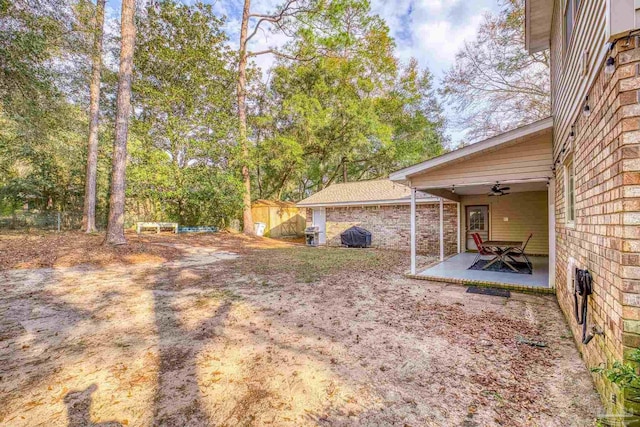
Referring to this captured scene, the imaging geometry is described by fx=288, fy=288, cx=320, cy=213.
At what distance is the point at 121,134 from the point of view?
9.48 metres

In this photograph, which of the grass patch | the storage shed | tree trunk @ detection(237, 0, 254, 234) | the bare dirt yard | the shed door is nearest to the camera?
the bare dirt yard

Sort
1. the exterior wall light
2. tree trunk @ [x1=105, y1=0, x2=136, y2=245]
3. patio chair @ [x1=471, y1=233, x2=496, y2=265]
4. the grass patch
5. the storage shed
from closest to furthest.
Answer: the exterior wall light
the grass patch
patio chair @ [x1=471, y1=233, x2=496, y2=265]
tree trunk @ [x1=105, y1=0, x2=136, y2=245]
the storage shed

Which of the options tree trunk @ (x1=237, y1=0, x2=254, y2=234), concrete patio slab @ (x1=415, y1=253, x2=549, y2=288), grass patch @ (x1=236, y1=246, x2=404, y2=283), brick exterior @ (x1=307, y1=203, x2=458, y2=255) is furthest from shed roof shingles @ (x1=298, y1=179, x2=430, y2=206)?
concrete patio slab @ (x1=415, y1=253, x2=549, y2=288)

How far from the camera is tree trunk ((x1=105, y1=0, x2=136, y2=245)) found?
9.34 metres

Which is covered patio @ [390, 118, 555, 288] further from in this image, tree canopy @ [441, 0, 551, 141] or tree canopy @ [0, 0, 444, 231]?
tree canopy @ [0, 0, 444, 231]

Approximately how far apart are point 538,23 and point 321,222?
1084 centimetres

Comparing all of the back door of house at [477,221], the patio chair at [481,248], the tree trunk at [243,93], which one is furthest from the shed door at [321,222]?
the patio chair at [481,248]

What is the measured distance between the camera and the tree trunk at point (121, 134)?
9.34m

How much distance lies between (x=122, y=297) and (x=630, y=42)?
6.79 m

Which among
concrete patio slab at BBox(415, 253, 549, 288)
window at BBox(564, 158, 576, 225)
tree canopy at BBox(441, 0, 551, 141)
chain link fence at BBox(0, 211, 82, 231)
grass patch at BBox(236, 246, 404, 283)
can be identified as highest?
tree canopy at BBox(441, 0, 551, 141)

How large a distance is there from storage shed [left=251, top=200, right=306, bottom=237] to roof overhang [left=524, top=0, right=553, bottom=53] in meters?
12.8

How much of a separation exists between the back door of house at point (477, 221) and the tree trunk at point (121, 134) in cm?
1233

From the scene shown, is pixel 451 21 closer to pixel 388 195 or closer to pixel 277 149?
pixel 388 195

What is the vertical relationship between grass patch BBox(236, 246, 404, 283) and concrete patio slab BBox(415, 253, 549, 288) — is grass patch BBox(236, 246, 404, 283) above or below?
below
